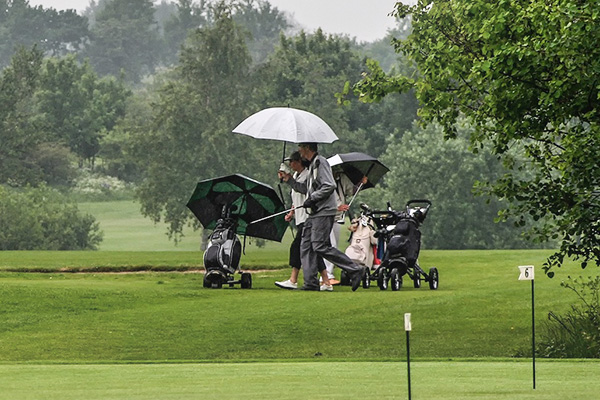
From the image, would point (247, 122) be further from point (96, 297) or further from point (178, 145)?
point (178, 145)

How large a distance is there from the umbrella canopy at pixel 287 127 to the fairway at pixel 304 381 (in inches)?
264

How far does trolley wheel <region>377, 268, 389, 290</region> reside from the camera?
20.5m

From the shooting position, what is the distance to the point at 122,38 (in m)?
152

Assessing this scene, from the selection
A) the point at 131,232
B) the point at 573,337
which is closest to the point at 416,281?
the point at 573,337

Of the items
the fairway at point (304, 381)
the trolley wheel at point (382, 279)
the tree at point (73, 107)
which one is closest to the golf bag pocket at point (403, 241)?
the trolley wheel at point (382, 279)

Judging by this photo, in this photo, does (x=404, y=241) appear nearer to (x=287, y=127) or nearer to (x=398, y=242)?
(x=398, y=242)

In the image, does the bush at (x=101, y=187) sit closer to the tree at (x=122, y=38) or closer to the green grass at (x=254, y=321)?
the tree at (x=122, y=38)

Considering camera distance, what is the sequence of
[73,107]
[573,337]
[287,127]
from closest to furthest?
[573,337] < [287,127] < [73,107]

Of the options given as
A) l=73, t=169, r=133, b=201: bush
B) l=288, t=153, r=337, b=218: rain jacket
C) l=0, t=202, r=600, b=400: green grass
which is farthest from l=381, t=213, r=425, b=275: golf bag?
l=73, t=169, r=133, b=201: bush

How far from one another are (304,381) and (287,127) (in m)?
9.20

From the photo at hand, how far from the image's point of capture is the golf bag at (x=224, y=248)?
19531 mm

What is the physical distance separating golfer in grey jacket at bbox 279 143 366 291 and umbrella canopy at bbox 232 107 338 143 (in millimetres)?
250

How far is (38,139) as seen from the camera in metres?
70.8

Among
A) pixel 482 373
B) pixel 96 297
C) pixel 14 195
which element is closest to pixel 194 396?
pixel 482 373
